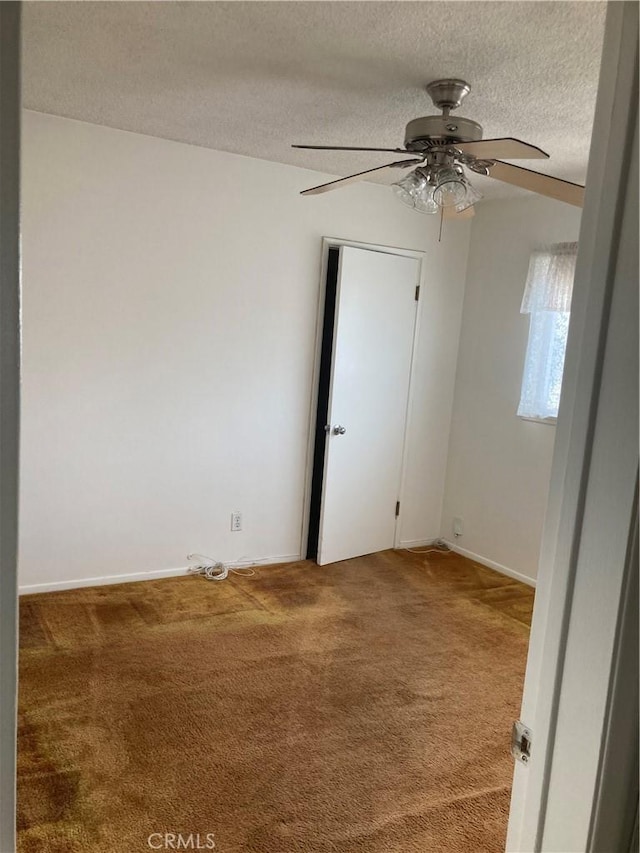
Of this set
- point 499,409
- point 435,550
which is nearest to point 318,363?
point 499,409

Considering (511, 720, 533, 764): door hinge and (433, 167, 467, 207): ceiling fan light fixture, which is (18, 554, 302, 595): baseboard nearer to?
(433, 167, 467, 207): ceiling fan light fixture

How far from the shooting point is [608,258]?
88 centimetres

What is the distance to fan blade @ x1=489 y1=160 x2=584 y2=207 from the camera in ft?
8.41

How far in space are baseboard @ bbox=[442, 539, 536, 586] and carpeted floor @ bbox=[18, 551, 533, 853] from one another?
0.83 feet

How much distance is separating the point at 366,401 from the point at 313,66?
7.81 ft

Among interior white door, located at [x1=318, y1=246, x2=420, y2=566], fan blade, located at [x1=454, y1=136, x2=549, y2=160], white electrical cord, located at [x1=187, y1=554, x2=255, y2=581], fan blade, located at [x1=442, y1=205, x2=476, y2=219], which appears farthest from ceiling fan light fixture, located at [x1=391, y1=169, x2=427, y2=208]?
white electrical cord, located at [x1=187, y1=554, x2=255, y2=581]

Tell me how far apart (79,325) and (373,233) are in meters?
1.98

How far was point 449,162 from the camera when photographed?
2598mm

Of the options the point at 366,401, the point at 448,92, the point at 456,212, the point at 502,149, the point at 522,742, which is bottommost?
the point at 522,742

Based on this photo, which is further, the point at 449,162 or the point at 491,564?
the point at 491,564

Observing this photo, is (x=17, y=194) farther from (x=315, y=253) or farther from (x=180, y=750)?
(x=315, y=253)

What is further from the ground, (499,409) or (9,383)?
(9,383)

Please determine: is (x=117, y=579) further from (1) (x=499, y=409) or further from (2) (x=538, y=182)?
(2) (x=538, y=182)

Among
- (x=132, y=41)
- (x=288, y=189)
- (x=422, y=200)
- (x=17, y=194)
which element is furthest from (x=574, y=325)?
(x=288, y=189)
